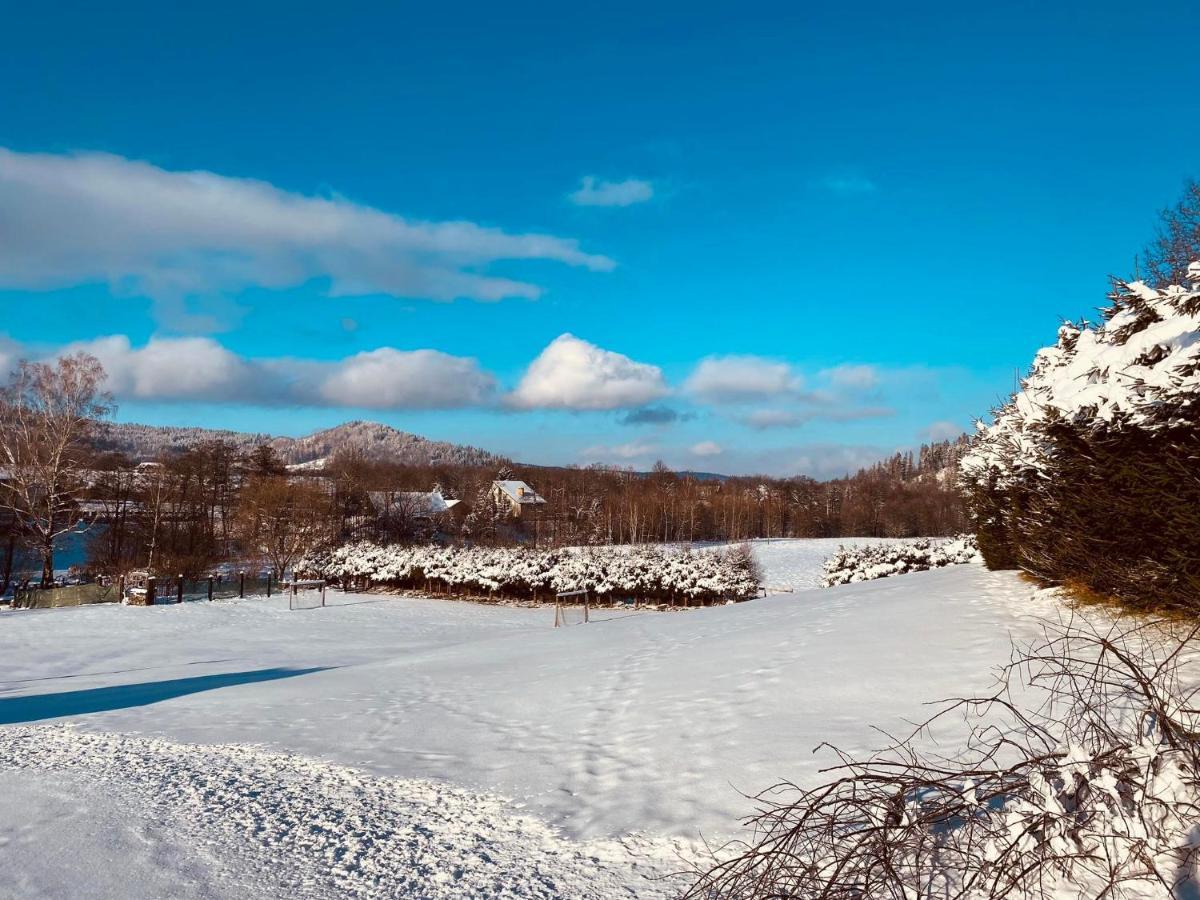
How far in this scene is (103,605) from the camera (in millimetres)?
23953

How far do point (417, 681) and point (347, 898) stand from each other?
23.0 ft

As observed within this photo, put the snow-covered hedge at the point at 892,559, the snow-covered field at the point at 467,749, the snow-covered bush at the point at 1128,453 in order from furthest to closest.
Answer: the snow-covered hedge at the point at 892,559 → the snow-covered bush at the point at 1128,453 → the snow-covered field at the point at 467,749

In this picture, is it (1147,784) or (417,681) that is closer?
(1147,784)

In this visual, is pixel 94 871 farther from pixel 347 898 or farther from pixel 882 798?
pixel 882 798

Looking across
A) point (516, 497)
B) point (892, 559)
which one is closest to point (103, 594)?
point (892, 559)

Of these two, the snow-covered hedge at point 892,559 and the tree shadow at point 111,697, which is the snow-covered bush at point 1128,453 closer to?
the tree shadow at point 111,697

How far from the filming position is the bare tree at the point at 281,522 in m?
34.9

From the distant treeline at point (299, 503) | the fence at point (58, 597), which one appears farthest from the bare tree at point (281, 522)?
the fence at point (58, 597)

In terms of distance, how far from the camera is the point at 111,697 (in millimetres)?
10789

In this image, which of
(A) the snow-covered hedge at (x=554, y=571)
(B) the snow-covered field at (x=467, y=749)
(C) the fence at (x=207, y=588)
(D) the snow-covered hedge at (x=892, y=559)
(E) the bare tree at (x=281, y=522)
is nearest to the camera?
(B) the snow-covered field at (x=467, y=749)

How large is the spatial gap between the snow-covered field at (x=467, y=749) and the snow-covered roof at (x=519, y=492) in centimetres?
5871

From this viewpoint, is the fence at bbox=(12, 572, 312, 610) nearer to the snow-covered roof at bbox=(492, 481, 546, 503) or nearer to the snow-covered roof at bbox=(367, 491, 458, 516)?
the snow-covered roof at bbox=(367, 491, 458, 516)

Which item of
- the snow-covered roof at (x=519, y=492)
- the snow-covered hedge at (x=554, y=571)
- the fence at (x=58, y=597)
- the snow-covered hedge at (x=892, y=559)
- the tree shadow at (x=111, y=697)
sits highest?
the snow-covered roof at (x=519, y=492)

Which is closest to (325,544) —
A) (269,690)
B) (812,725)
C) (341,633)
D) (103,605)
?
(103,605)
